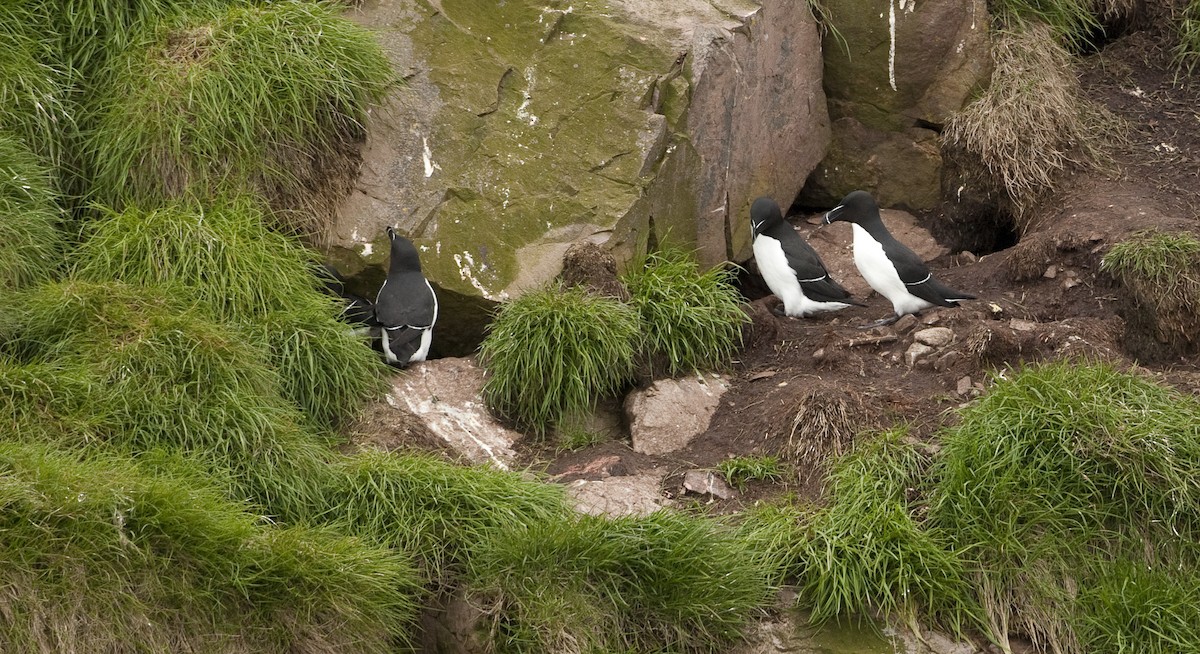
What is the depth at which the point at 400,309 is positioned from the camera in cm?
653

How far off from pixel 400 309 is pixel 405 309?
0.02 m

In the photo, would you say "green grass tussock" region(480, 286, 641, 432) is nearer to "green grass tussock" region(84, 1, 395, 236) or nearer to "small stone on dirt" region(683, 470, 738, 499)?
"small stone on dirt" region(683, 470, 738, 499)

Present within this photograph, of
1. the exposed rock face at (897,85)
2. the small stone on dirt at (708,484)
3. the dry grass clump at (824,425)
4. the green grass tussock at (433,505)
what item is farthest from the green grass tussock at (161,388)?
the exposed rock face at (897,85)

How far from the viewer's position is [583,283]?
6.68 m

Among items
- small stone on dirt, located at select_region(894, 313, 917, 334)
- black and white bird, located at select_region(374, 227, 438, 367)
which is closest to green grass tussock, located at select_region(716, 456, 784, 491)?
small stone on dirt, located at select_region(894, 313, 917, 334)

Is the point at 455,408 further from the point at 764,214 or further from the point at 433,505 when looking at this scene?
the point at 764,214

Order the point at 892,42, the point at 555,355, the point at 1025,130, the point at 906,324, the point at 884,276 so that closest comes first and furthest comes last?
1. the point at 555,355
2. the point at 906,324
3. the point at 884,276
4. the point at 1025,130
5. the point at 892,42

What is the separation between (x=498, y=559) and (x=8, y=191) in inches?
119

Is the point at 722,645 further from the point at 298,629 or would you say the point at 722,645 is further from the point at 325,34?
the point at 325,34

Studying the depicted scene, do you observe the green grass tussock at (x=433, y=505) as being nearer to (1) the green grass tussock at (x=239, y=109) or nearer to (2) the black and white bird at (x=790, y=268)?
(1) the green grass tussock at (x=239, y=109)

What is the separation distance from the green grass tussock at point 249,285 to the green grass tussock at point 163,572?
3.30 ft

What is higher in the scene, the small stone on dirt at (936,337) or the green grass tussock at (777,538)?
the small stone on dirt at (936,337)

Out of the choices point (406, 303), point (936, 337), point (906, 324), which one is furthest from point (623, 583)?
point (906, 324)

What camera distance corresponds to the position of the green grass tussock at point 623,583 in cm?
523
